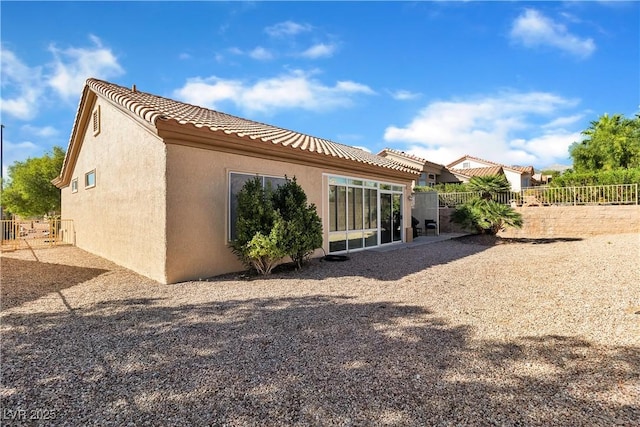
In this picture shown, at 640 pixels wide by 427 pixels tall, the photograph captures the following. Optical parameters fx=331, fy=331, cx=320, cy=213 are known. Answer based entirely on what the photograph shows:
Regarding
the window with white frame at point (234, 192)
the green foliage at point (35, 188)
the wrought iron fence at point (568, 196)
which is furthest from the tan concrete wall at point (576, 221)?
the green foliage at point (35, 188)

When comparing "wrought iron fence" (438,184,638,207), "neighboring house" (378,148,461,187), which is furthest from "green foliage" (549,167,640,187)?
"neighboring house" (378,148,461,187)

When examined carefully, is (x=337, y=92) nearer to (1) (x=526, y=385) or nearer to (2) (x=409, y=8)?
(2) (x=409, y=8)

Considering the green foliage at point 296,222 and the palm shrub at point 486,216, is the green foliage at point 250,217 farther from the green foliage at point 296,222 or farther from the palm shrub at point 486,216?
the palm shrub at point 486,216

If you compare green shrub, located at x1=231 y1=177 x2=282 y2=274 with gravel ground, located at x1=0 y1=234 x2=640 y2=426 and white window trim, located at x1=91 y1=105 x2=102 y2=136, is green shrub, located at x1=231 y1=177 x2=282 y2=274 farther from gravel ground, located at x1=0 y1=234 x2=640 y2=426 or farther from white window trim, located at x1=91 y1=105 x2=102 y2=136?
white window trim, located at x1=91 y1=105 x2=102 y2=136

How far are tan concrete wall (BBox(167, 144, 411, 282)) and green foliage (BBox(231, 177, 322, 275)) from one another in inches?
19.3

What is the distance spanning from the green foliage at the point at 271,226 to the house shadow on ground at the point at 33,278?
4143 millimetres

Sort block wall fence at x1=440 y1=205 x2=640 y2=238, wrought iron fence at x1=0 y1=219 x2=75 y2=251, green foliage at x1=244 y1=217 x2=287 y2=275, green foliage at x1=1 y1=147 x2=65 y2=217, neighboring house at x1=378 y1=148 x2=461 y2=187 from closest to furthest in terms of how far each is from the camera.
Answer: green foliage at x1=244 y1=217 x2=287 y2=275 < block wall fence at x1=440 y1=205 x2=640 y2=238 < wrought iron fence at x1=0 y1=219 x2=75 y2=251 < green foliage at x1=1 y1=147 x2=65 y2=217 < neighboring house at x1=378 y1=148 x2=461 y2=187

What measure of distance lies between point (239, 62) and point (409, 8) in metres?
6.44

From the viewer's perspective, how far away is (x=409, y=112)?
675 inches

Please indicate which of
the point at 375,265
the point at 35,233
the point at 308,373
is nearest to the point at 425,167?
the point at 375,265

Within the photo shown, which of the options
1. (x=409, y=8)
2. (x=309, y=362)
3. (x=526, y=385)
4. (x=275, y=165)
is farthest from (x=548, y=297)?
(x=409, y=8)

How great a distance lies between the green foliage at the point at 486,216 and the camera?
15.7 m

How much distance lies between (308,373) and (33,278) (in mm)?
9090

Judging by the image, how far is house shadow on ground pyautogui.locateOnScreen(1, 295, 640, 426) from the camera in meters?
2.71
